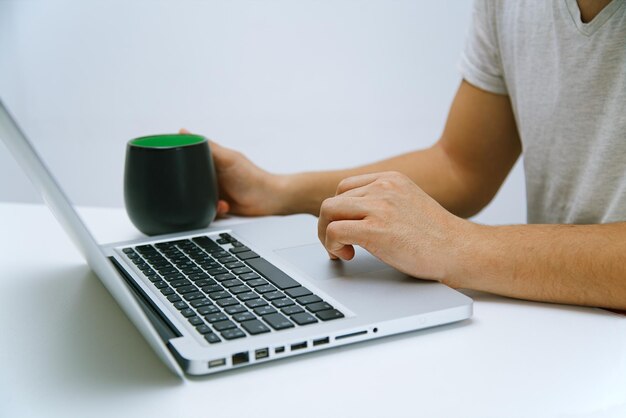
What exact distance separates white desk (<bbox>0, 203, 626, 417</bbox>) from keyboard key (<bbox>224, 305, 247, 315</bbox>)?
0.20 feet

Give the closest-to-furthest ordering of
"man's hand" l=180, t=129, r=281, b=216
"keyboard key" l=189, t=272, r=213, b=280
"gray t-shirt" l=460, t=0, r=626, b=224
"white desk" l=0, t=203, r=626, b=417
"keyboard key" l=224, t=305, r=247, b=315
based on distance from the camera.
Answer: "white desk" l=0, t=203, r=626, b=417 < "keyboard key" l=224, t=305, r=247, b=315 < "keyboard key" l=189, t=272, r=213, b=280 < "gray t-shirt" l=460, t=0, r=626, b=224 < "man's hand" l=180, t=129, r=281, b=216

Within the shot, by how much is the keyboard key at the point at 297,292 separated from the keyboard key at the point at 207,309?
7 cm

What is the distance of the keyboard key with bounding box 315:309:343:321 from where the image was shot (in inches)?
24.9

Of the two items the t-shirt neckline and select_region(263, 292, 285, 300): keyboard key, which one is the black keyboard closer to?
select_region(263, 292, 285, 300): keyboard key

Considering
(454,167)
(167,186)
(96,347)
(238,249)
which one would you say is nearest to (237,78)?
(454,167)

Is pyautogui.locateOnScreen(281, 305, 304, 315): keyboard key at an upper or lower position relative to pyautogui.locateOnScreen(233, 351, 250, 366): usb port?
upper

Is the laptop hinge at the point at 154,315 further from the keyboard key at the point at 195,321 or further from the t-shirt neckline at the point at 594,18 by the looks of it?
the t-shirt neckline at the point at 594,18

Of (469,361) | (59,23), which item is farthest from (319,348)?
(59,23)

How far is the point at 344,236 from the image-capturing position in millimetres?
740

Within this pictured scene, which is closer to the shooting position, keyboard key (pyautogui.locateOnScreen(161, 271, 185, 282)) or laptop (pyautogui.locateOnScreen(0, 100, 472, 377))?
laptop (pyautogui.locateOnScreen(0, 100, 472, 377))

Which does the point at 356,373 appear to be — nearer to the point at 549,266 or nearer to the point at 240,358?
the point at 240,358

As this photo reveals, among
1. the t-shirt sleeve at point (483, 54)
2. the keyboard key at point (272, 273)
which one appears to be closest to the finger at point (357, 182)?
the keyboard key at point (272, 273)

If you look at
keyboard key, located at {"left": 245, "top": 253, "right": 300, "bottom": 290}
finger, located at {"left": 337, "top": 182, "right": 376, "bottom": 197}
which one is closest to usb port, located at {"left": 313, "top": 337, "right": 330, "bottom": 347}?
keyboard key, located at {"left": 245, "top": 253, "right": 300, "bottom": 290}

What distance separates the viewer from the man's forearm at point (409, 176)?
1.15 meters
